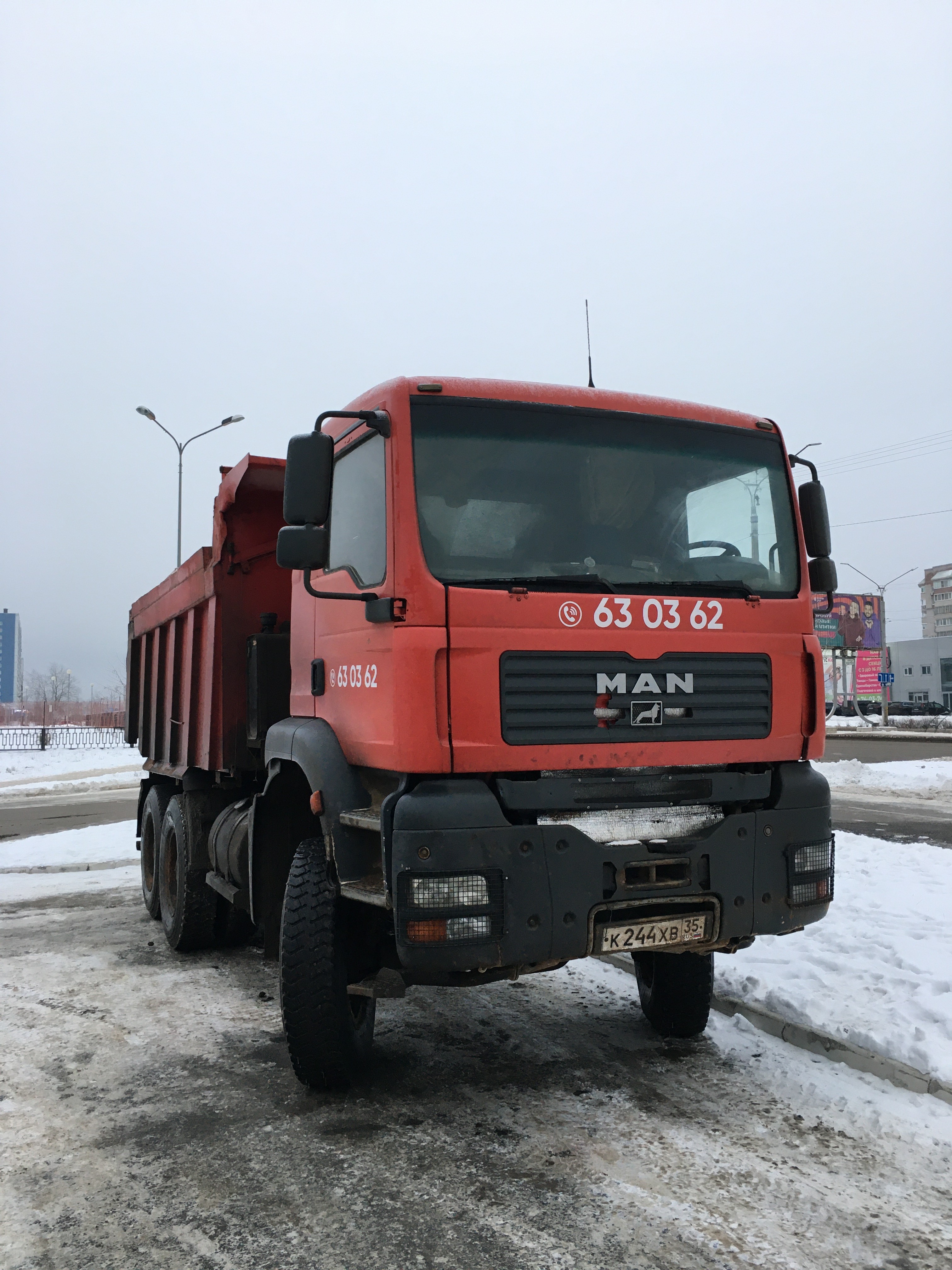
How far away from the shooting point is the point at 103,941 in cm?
776

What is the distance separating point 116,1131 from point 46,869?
26.6ft

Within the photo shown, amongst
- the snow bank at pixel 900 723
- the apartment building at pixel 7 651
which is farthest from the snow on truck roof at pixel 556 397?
the apartment building at pixel 7 651

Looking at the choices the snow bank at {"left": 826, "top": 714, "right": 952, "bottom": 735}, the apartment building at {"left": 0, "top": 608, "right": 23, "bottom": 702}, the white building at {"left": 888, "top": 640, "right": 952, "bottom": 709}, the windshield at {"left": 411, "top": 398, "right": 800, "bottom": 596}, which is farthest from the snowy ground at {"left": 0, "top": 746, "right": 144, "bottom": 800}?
the apartment building at {"left": 0, "top": 608, "right": 23, "bottom": 702}

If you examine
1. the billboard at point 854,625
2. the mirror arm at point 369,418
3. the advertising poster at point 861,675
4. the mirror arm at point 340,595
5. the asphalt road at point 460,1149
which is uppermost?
the billboard at point 854,625

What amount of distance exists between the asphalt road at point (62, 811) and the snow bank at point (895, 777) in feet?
40.2

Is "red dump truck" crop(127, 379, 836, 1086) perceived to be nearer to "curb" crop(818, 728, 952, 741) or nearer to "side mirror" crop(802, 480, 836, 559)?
"side mirror" crop(802, 480, 836, 559)

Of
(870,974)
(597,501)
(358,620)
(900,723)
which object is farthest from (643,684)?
(900,723)

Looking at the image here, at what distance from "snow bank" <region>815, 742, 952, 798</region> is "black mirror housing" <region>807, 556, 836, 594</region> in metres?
13.0

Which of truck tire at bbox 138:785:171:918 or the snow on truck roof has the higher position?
the snow on truck roof

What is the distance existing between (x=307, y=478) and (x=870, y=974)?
161 inches

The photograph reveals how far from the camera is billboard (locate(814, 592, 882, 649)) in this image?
6694 centimetres

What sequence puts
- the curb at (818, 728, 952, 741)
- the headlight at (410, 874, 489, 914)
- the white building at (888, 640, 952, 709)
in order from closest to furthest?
the headlight at (410, 874, 489, 914)
the curb at (818, 728, 952, 741)
the white building at (888, 640, 952, 709)

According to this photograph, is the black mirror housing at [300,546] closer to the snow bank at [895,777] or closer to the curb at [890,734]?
the snow bank at [895,777]

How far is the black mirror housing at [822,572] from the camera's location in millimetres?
4848
